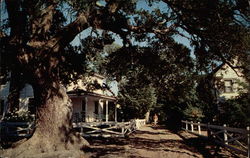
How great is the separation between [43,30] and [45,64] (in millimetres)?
1742

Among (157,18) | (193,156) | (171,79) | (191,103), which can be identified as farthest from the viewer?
(191,103)

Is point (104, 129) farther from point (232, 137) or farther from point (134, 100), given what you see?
point (134, 100)

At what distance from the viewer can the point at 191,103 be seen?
23.8 m

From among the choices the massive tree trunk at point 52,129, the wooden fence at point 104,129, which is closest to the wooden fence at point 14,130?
the wooden fence at point 104,129

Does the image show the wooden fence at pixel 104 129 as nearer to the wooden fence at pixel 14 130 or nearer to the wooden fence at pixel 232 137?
the wooden fence at pixel 14 130

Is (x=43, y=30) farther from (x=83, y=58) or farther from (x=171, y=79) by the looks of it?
(x=171, y=79)

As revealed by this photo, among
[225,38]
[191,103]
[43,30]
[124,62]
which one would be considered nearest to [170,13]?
[225,38]

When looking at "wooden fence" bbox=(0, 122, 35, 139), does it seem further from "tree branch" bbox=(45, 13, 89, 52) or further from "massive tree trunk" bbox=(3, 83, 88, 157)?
"tree branch" bbox=(45, 13, 89, 52)

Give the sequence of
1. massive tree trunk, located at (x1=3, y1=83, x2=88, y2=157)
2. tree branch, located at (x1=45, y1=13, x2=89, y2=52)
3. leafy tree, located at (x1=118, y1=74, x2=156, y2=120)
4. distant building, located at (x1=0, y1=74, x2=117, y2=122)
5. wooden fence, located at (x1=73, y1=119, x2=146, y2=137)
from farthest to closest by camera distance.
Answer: leafy tree, located at (x1=118, y1=74, x2=156, y2=120) < distant building, located at (x1=0, y1=74, x2=117, y2=122) < wooden fence, located at (x1=73, y1=119, x2=146, y2=137) < tree branch, located at (x1=45, y1=13, x2=89, y2=52) < massive tree trunk, located at (x1=3, y1=83, x2=88, y2=157)

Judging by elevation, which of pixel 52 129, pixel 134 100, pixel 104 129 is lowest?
pixel 104 129

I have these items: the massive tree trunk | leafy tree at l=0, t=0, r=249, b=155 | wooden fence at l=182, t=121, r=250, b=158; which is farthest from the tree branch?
wooden fence at l=182, t=121, r=250, b=158

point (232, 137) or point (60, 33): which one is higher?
point (60, 33)

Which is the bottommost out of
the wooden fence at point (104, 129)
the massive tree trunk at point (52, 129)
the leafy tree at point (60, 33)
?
the wooden fence at point (104, 129)

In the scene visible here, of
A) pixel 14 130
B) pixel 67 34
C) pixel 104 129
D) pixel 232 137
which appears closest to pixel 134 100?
pixel 104 129
